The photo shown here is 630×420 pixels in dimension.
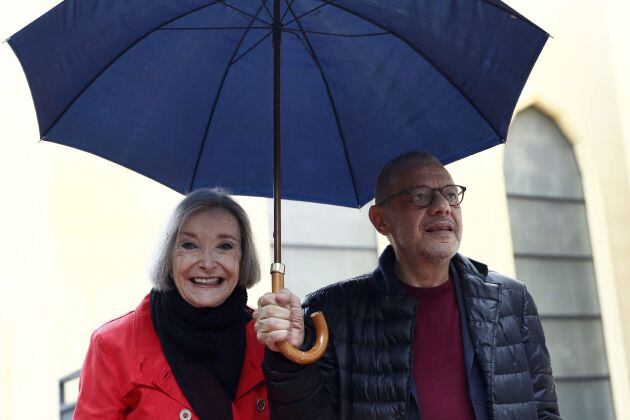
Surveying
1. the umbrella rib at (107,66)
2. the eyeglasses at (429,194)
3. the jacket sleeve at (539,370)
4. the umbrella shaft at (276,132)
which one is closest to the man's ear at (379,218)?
the eyeglasses at (429,194)

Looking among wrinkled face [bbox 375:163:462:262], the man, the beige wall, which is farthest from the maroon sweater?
the beige wall

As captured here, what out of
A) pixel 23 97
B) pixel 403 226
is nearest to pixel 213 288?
pixel 403 226

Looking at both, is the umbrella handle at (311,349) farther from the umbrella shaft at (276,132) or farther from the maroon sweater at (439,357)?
the maroon sweater at (439,357)

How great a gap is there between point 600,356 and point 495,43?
25.8 feet

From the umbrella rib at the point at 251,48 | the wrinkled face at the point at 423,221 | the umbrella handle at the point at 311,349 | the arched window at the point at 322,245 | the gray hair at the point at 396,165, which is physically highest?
the arched window at the point at 322,245

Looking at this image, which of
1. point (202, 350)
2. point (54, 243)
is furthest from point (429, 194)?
point (54, 243)

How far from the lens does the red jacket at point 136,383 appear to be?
2.76 m

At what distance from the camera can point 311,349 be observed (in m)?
2.70

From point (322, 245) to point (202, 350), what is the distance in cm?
613

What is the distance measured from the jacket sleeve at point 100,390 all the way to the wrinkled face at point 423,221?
3.51 feet

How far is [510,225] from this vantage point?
9.99m

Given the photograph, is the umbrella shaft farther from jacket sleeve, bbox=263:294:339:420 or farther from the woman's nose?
jacket sleeve, bbox=263:294:339:420

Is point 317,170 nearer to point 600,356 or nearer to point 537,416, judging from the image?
point 537,416

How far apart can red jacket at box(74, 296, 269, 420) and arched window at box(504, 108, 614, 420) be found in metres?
7.48
